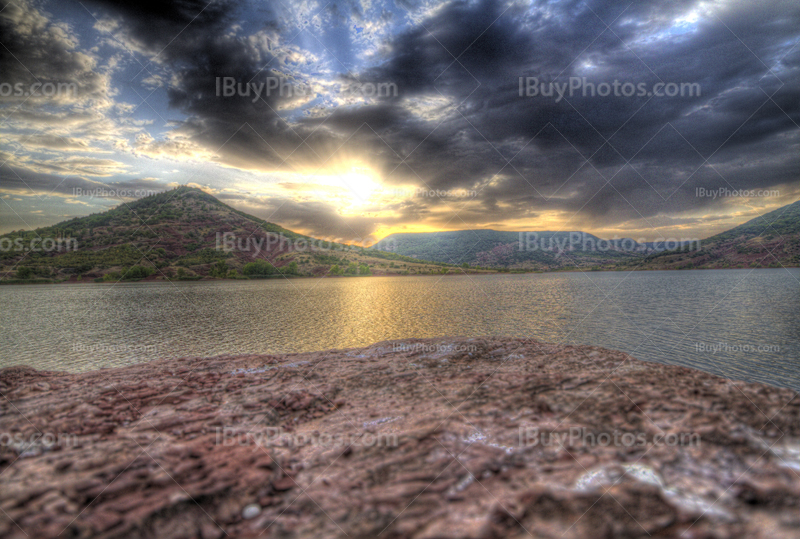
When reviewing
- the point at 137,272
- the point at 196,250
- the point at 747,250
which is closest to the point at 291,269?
the point at 196,250

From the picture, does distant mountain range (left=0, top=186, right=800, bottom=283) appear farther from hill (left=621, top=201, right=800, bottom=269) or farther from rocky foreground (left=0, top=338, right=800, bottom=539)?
rocky foreground (left=0, top=338, right=800, bottom=539)

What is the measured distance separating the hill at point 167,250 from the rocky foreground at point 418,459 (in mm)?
129424

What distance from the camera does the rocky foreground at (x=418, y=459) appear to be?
4.27m

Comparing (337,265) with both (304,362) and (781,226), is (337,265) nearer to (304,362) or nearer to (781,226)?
(304,362)

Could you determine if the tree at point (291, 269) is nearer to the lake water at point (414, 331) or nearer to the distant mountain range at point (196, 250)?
the distant mountain range at point (196, 250)

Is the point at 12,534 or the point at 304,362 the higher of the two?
the point at 12,534

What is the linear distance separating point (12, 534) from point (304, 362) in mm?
10752

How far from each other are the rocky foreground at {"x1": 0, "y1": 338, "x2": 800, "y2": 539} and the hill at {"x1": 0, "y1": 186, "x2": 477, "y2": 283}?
12942 centimetres

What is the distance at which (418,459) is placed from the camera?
5.98 meters

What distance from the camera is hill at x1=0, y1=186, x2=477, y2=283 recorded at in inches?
4286

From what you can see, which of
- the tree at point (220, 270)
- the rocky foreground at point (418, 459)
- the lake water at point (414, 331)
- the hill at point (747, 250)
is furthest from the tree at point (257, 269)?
the hill at point (747, 250)

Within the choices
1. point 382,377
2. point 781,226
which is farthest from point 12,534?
point 781,226

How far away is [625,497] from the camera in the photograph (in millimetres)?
4406

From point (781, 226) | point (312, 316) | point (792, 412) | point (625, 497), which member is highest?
point (781, 226)
